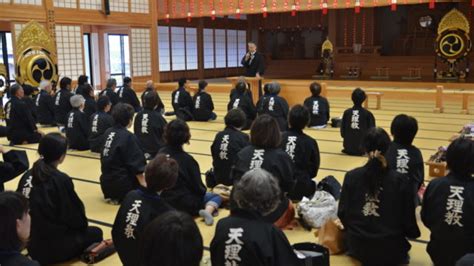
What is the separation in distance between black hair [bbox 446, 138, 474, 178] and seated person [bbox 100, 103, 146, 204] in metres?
2.74

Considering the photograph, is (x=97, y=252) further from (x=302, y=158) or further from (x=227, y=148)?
(x=302, y=158)

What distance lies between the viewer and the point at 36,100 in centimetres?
938

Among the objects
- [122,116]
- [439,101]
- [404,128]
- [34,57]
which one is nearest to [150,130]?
[122,116]

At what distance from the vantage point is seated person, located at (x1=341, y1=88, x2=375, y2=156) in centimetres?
652

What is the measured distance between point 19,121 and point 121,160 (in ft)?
12.9

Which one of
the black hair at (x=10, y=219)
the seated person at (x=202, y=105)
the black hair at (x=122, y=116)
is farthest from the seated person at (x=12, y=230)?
the seated person at (x=202, y=105)

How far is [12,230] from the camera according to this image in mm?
1925

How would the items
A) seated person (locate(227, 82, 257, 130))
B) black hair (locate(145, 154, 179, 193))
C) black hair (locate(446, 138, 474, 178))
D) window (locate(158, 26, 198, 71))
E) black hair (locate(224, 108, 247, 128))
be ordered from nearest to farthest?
black hair (locate(145, 154, 179, 193)) < black hair (locate(446, 138, 474, 178)) < black hair (locate(224, 108, 247, 128)) < seated person (locate(227, 82, 257, 130)) < window (locate(158, 26, 198, 71))

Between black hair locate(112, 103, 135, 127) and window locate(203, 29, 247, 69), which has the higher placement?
window locate(203, 29, 247, 69)

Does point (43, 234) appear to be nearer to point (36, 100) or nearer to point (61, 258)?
point (61, 258)

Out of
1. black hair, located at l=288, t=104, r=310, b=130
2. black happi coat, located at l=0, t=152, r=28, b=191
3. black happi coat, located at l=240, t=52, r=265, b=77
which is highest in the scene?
black happi coat, located at l=240, t=52, r=265, b=77

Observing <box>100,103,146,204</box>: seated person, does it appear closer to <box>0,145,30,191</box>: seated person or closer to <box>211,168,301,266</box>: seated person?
<box>0,145,30,191</box>: seated person

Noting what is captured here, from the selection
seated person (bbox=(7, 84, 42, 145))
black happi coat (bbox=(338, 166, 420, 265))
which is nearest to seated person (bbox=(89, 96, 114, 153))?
seated person (bbox=(7, 84, 42, 145))

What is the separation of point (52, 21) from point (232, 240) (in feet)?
42.7
